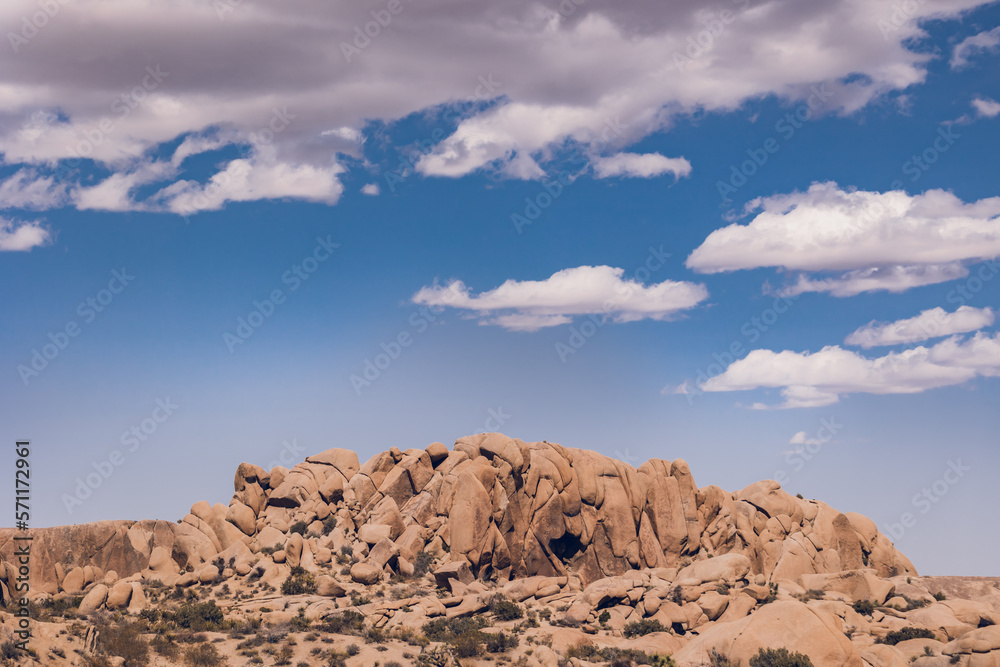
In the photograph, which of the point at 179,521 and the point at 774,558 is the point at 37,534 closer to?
the point at 179,521

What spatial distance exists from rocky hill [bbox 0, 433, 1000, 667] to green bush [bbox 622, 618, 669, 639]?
0.16 meters

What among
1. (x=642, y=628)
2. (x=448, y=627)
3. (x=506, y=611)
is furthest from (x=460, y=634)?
(x=642, y=628)

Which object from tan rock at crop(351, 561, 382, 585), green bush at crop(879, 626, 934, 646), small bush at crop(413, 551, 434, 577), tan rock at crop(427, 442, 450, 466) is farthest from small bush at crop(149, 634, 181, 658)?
green bush at crop(879, 626, 934, 646)

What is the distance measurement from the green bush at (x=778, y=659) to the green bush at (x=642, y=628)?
12.4 meters

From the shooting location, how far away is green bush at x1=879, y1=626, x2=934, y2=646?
52.5 m

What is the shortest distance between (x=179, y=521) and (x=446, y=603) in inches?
1228

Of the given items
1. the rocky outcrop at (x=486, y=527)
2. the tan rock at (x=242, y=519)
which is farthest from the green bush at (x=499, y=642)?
the tan rock at (x=242, y=519)

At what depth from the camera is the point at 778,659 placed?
138 feet

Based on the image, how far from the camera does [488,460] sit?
241 ft

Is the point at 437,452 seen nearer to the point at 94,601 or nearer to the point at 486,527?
the point at 486,527

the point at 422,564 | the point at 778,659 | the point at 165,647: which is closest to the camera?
the point at 778,659

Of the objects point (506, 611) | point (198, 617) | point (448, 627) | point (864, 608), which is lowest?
point (864, 608)

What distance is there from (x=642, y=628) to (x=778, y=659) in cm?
1424

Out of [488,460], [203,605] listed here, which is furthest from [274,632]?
[488,460]
